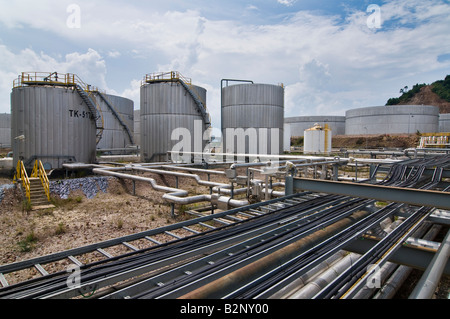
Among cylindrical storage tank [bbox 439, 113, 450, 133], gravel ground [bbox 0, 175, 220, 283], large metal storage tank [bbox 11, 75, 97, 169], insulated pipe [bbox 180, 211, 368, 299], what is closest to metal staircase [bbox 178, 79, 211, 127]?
large metal storage tank [bbox 11, 75, 97, 169]

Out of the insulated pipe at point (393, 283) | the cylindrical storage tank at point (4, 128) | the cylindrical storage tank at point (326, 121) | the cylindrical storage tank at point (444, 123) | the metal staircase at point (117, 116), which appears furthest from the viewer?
the cylindrical storage tank at point (326, 121)

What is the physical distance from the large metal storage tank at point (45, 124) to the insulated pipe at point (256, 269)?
1663 centimetres

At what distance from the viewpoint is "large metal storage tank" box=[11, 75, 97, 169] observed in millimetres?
16516

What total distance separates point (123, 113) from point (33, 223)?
29.6 meters

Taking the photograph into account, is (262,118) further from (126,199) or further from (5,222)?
(5,222)

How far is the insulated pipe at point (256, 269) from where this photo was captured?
302 cm

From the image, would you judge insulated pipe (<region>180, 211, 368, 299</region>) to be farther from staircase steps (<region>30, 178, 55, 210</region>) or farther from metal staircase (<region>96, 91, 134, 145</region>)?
metal staircase (<region>96, 91, 134, 145</region>)

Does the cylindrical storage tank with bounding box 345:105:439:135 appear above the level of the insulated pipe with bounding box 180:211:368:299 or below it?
above

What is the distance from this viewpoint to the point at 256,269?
11.9 ft

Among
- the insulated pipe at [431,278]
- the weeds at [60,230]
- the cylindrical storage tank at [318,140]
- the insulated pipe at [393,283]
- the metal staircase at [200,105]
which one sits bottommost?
the insulated pipe at [393,283]

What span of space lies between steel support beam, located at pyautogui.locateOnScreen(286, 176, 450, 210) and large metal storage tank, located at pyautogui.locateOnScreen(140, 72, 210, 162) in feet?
49.3

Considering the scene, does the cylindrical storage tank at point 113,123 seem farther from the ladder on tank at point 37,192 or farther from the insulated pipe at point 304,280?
the insulated pipe at point 304,280

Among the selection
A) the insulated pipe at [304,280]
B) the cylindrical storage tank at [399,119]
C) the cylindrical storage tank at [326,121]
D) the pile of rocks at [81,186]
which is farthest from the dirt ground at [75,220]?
the cylindrical storage tank at [326,121]

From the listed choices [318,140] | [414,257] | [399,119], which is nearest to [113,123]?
[318,140]
